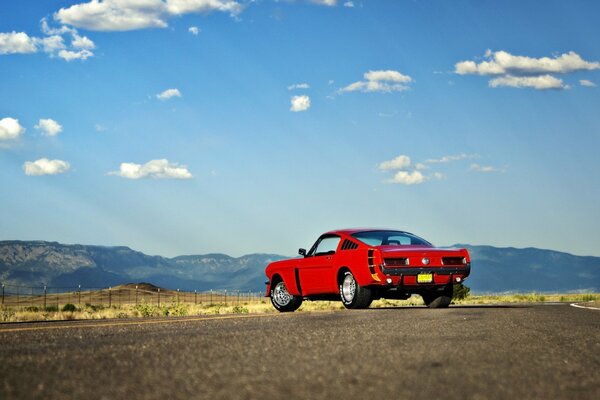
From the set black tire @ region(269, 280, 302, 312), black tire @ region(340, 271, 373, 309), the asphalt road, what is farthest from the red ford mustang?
the asphalt road

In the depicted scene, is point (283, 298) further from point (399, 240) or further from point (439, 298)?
point (439, 298)

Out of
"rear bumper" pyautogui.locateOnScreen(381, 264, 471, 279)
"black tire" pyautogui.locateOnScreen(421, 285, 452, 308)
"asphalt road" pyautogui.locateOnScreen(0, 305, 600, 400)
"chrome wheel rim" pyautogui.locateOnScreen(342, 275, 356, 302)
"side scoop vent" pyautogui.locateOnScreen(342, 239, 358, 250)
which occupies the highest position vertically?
"side scoop vent" pyautogui.locateOnScreen(342, 239, 358, 250)

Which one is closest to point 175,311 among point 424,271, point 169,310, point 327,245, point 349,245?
point 169,310

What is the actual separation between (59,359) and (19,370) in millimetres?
670

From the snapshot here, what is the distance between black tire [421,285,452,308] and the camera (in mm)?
16797

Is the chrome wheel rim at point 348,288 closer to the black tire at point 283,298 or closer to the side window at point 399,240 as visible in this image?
the side window at point 399,240

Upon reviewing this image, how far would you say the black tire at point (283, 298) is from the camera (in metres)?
18.1


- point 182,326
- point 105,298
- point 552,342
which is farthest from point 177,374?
point 105,298

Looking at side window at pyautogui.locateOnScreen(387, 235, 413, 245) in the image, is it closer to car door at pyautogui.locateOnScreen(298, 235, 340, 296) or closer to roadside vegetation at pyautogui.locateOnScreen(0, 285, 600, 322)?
car door at pyautogui.locateOnScreen(298, 235, 340, 296)

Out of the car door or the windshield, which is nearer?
the windshield

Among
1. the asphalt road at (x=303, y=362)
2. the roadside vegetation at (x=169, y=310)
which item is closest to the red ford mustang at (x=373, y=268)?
the roadside vegetation at (x=169, y=310)

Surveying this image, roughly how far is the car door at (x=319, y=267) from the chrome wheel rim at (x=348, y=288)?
31cm

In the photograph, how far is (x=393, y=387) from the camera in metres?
5.38

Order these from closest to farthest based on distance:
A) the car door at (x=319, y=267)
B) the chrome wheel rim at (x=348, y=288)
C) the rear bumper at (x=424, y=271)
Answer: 1. the rear bumper at (x=424, y=271)
2. the chrome wheel rim at (x=348, y=288)
3. the car door at (x=319, y=267)
